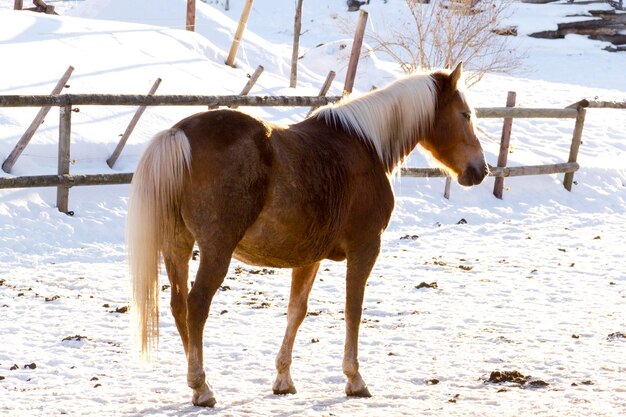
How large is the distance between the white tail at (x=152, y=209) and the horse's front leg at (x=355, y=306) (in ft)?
3.28

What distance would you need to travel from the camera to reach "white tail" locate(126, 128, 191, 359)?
12.9 ft

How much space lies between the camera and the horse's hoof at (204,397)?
4.09m

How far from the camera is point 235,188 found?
3975 millimetres

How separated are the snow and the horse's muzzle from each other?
3.38 ft

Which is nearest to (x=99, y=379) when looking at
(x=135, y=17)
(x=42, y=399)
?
(x=42, y=399)

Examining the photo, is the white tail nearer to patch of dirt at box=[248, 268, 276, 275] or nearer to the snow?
the snow

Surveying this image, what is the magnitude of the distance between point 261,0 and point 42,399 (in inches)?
1006

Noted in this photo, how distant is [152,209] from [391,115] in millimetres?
1482

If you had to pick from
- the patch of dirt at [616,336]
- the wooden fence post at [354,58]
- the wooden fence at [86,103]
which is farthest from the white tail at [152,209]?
the wooden fence post at [354,58]

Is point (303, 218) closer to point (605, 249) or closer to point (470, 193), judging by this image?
point (605, 249)

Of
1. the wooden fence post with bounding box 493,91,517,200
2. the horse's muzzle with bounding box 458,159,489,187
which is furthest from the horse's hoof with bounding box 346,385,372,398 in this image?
the wooden fence post with bounding box 493,91,517,200

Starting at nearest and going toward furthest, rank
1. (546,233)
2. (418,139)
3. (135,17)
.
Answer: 1. (418,139)
2. (546,233)
3. (135,17)

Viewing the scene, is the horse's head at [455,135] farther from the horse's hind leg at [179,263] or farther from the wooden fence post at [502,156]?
the wooden fence post at [502,156]

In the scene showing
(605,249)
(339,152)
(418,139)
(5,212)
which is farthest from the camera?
(605,249)
